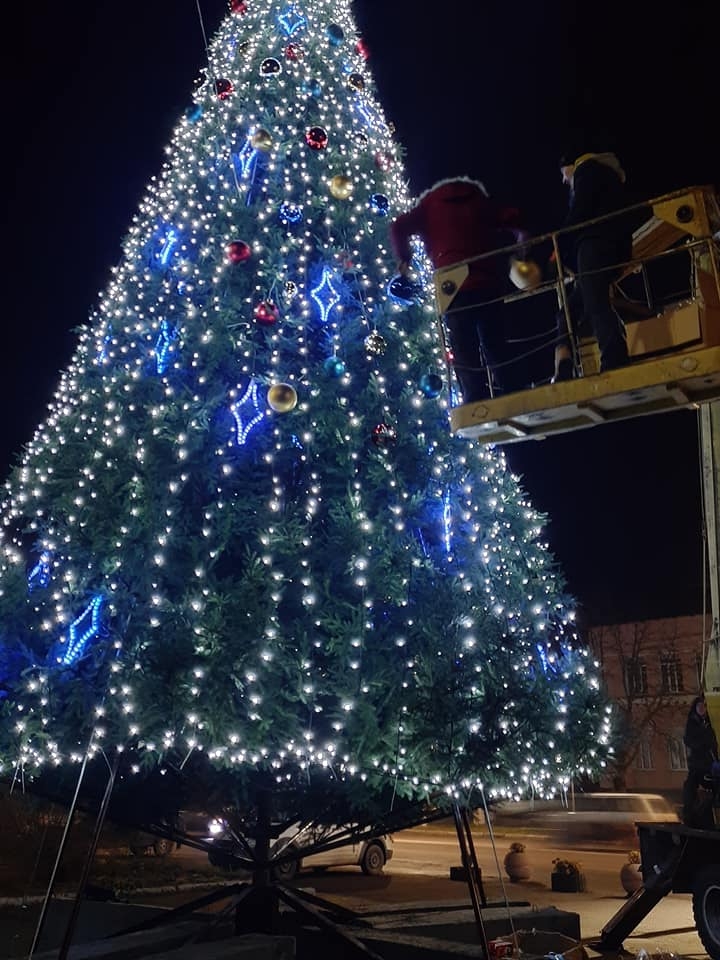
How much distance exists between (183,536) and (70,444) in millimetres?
1643

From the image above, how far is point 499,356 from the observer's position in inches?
244

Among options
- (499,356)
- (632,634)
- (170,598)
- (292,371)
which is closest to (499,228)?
(499,356)

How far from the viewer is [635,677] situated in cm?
4116

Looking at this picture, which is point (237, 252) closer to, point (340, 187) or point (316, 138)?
point (340, 187)

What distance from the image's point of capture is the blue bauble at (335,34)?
367 inches

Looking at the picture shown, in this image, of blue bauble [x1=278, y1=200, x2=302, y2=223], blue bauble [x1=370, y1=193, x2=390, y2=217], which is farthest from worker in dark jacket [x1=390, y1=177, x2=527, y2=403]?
blue bauble [x1=370, y1=193, x2=390, y2=217]

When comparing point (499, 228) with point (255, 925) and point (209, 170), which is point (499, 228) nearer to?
point (209, 170)

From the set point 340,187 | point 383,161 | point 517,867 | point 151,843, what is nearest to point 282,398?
point 340,187

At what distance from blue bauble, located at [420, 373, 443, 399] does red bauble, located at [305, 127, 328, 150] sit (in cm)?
261

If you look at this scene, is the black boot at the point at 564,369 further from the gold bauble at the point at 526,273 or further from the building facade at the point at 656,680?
the building facade at the point at 656,680

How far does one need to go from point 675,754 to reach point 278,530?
41043 mm

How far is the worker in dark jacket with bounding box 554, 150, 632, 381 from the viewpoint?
554 cm

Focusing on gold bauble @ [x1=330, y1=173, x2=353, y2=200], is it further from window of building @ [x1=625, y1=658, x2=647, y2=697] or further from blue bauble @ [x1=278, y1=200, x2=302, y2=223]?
window of building @ [x1=625, y1=658, x2=647, y2=697]

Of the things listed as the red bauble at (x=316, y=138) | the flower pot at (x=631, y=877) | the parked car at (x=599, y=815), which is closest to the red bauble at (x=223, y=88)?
the red bauble at (x=316, y=138)
